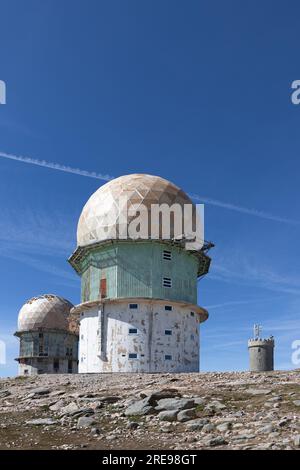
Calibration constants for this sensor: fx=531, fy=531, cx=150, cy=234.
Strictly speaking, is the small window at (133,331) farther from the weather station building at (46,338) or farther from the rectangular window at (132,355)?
the weather station building at (46,338)

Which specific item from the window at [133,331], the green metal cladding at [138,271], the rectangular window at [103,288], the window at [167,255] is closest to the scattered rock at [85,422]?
the window at [133,331]

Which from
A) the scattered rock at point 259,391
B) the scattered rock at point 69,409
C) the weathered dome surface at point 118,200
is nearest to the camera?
the scattered rock at point 69,409

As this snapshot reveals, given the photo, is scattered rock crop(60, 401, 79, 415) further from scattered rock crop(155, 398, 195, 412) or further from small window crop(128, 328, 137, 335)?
small window crop(128, 328, 137, 335)

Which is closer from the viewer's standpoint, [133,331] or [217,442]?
[217,442]

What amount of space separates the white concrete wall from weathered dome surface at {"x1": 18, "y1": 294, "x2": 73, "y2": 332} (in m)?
24.6

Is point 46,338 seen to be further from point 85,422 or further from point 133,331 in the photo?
point 85,422

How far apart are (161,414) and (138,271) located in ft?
58.0

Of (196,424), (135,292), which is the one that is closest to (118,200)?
(135,292)

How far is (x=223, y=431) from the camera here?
490 inches

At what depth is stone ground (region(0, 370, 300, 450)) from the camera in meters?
11.9

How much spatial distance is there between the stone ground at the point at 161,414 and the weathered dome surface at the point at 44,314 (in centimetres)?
3375

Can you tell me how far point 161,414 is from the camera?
47.5ft

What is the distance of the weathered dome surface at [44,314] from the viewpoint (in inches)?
2211
